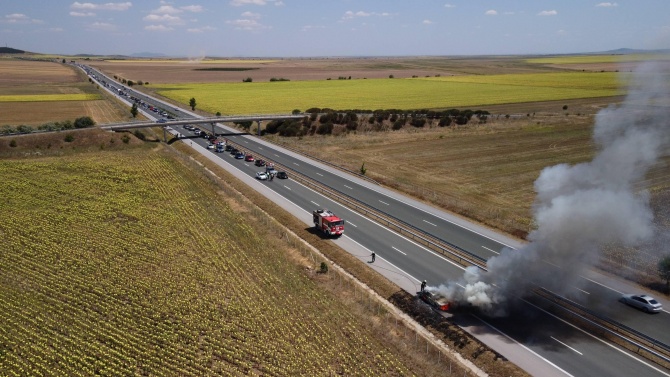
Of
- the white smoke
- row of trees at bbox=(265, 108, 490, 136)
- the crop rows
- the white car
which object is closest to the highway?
the white car

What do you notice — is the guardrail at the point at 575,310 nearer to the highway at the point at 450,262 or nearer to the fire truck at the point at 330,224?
the highway at the point at 450,262

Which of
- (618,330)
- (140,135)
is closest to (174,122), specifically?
(140,135)

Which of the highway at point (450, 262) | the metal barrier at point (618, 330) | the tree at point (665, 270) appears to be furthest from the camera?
the tree at point (665, 270)

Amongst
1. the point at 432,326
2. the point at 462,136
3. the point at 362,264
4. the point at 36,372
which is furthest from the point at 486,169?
the point at 36,372

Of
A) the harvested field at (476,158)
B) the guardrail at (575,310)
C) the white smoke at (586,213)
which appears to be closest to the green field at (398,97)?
the harvested field at (476,158)

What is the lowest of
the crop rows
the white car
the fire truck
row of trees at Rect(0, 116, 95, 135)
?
the crop rows

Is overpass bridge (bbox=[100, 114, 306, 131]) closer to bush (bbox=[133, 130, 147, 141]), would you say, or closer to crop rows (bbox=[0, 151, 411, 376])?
bush (bbox=[133, 130, 147, 141])
